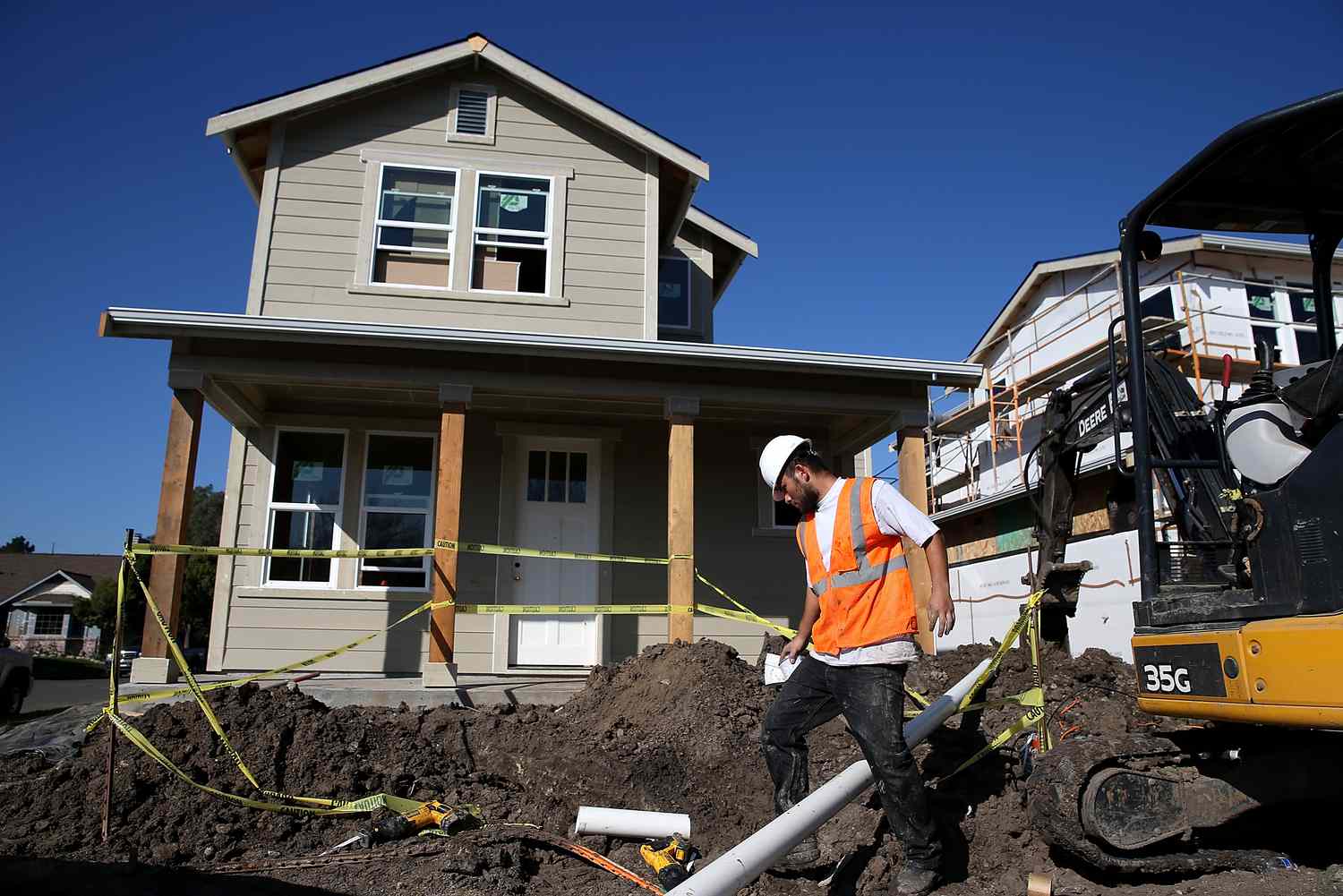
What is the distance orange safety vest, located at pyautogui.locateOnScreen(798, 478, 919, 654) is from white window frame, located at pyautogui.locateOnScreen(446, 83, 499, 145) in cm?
858

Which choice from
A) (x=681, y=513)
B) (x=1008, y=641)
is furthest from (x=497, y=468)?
(x=1008, y=641)

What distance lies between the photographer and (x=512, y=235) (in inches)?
430

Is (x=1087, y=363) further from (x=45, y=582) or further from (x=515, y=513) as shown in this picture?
(x=45, y=582)

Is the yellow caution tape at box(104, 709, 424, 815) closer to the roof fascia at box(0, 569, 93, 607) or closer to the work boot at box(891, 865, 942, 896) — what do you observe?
the work boot at box(891, 865, 942, 896)

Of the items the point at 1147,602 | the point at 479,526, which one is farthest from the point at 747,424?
the point at 1147,602

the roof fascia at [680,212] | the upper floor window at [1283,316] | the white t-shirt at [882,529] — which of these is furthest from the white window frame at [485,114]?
the upper floor window at [1283,316]

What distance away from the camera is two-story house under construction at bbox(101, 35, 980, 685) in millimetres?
9391

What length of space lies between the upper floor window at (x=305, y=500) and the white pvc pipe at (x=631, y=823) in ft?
19.7

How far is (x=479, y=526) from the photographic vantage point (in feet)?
34.8

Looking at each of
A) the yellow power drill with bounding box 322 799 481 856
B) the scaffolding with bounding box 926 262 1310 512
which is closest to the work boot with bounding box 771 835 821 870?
the yellow power drill with bounding box 322 799 481 856

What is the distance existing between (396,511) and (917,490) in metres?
5.91

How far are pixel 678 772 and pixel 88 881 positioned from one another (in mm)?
3319

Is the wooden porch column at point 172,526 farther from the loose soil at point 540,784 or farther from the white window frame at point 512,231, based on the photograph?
the white window frame at point 512,231

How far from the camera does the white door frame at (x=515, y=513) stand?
1030cm
